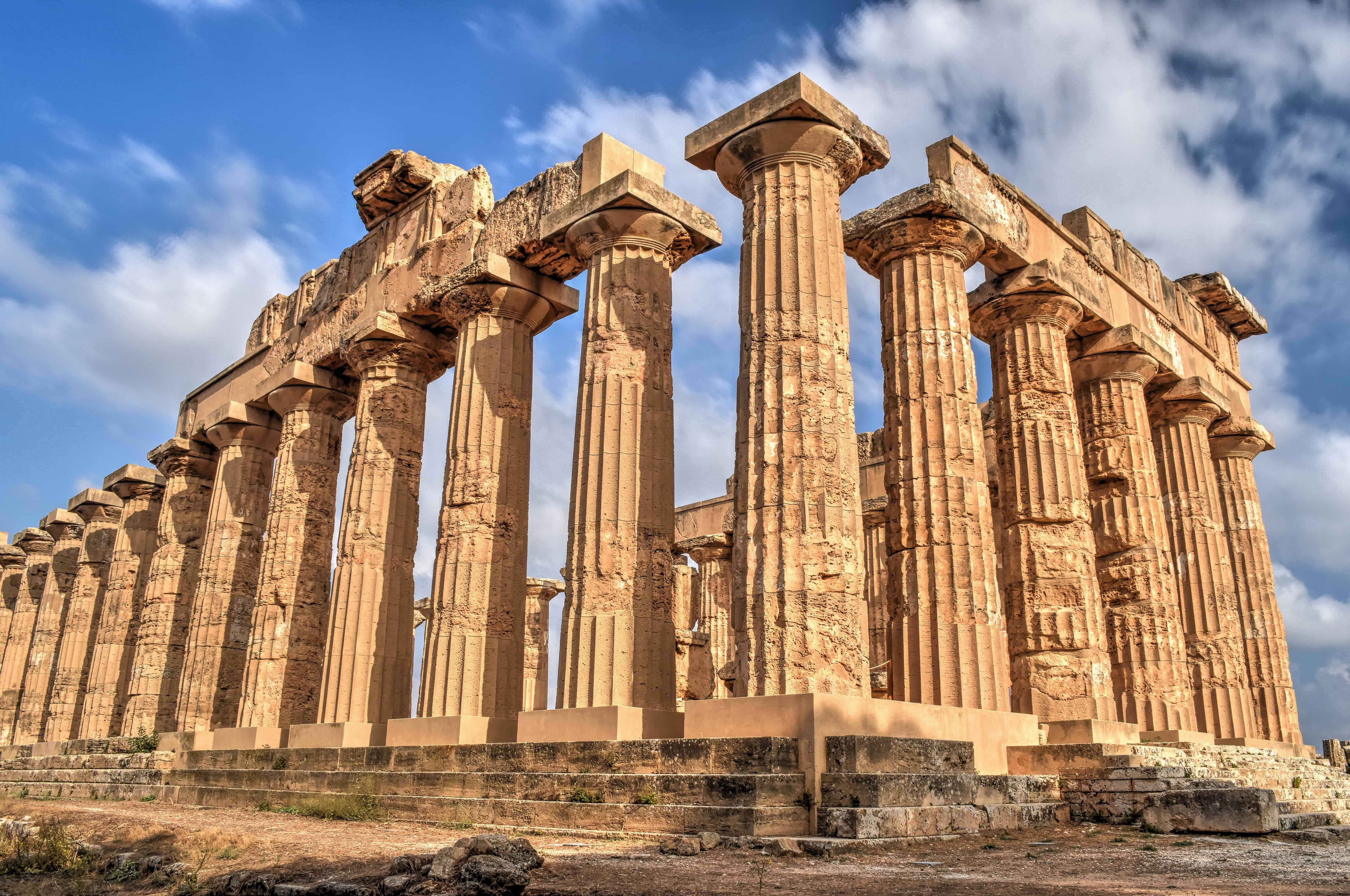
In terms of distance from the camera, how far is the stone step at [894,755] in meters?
9.17

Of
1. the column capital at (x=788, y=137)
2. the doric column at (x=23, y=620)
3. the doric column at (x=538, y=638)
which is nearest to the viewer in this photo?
the column capital at (x=788, y=137)

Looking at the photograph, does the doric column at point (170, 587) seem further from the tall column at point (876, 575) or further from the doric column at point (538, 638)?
the tall column at point (876, 575)

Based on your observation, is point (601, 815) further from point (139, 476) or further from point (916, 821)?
point (139, 476)

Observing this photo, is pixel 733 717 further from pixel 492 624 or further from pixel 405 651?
pixel 405 651

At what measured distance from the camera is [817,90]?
1191 centimetres

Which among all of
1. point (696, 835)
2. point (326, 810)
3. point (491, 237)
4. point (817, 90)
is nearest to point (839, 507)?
point (696, 835)

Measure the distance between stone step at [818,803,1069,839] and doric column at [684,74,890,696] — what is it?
1.39m

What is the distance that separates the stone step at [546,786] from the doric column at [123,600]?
1064cm

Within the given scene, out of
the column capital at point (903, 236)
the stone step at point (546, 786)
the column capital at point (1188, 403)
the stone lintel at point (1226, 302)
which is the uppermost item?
the stone lintel at point (1226, 302)

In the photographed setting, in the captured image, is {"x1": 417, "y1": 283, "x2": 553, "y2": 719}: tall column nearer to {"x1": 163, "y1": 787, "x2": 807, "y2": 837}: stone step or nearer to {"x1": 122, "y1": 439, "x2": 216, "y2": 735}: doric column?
{"x1": 163, "y1": 787, "x2": 807, "y2": 837}: stone step

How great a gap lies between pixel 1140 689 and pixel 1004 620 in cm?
375

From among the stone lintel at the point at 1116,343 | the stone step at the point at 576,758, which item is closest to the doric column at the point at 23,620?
the stone step at the point at 576,758

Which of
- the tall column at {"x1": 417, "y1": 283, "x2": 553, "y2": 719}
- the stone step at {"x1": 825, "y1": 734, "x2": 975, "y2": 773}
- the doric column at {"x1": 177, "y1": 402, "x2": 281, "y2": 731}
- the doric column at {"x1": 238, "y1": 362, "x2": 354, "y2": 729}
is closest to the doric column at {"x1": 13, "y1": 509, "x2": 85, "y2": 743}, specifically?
the doric column at {"x1": 177, "y1": 402, "x2": 281, "y2": 731}

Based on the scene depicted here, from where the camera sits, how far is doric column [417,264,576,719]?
1416 cm
